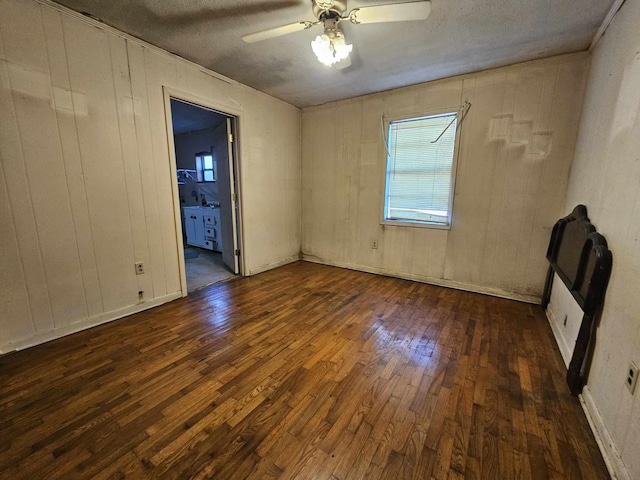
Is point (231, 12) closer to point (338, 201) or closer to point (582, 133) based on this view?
point (338, 201)

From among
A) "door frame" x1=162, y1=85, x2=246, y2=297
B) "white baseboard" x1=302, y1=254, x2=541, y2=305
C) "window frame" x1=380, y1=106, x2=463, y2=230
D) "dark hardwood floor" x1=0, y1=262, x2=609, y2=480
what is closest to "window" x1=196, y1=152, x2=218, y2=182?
"door frame" x1=162, y1=85, x2=246, y2=297

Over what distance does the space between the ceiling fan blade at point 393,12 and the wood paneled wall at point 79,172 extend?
195 cm

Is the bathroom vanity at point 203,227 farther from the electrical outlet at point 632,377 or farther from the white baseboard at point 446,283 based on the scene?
the electrical outlet at point 632,377

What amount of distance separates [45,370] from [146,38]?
2.67 metres

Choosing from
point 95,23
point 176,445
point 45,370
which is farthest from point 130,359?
point 95,23

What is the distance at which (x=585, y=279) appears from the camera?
1.52m

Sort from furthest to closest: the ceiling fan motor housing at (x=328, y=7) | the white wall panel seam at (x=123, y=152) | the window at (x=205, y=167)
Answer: the window at (x=205, y=167)
the white wall panel seam at (x=123, y=152)
the ceiling fan motor housing at (x=328, y=7)

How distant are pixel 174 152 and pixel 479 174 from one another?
326 cm

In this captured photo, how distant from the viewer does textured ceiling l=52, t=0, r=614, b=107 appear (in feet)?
5.93

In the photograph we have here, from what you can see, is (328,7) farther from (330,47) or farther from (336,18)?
(330,47)

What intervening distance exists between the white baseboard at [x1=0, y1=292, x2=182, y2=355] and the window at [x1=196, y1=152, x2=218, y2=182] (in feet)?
11.1

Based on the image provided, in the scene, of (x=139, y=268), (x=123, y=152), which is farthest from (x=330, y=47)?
(x=139, y=268)

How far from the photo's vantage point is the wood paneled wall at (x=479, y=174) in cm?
252

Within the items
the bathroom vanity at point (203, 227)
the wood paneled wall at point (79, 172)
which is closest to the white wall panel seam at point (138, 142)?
the wood paneled wall at point (79, 172)
